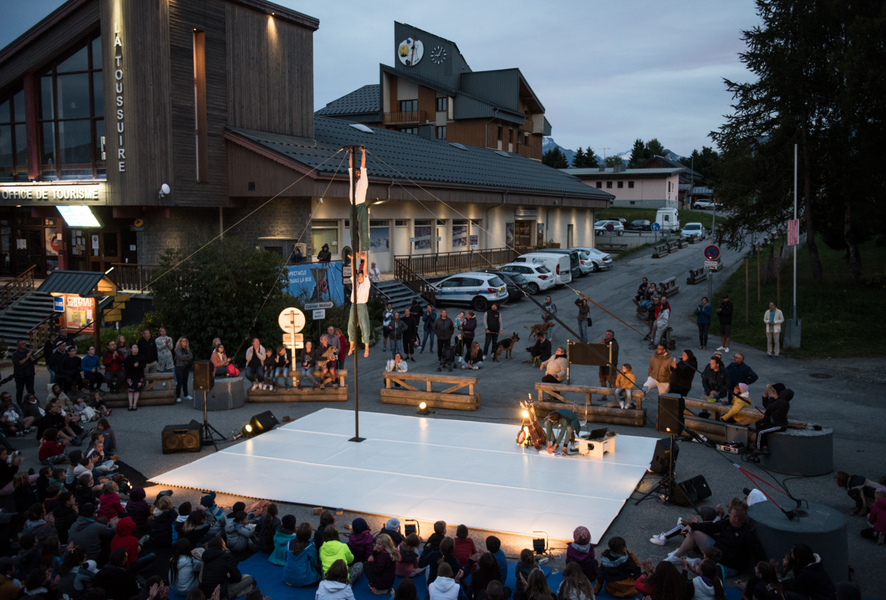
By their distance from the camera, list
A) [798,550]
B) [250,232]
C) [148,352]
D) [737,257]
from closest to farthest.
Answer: [798,550] → [148,352] → [250,232] → [737,257]

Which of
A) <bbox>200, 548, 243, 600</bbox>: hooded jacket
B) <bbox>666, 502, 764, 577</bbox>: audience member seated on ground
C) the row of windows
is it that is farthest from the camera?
the row of windows

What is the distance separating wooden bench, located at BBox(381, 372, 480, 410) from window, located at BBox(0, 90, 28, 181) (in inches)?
815

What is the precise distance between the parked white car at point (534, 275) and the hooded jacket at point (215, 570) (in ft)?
80.9

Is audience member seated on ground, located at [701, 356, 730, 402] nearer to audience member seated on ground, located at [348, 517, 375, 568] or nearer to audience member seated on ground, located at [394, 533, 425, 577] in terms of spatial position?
audience member seated on ground, located at [394, 533, 425, 577]

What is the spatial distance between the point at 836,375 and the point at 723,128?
15.9 metres

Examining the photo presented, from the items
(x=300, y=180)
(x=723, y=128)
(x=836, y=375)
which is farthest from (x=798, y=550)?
(x=723, y=128)

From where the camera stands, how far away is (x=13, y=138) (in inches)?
1123

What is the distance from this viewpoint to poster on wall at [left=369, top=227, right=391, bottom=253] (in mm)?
30797

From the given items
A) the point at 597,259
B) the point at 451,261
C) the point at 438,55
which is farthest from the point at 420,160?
the point at 438,55

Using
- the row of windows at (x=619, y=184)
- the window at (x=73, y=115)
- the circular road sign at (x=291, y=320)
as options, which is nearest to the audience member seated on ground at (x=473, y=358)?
the circular road sign at (x=291, y=320)

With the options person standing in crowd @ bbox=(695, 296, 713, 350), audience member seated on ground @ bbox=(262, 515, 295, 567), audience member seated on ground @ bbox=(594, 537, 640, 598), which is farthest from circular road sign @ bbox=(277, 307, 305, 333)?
person standing in crowd @ bbox=(695, 296, 713, 350)

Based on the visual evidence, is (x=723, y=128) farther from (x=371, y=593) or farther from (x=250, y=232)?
(x=371, y=593)

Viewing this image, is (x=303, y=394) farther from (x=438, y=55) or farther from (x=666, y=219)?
(x=666, y=219)

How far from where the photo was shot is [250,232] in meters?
27.7
